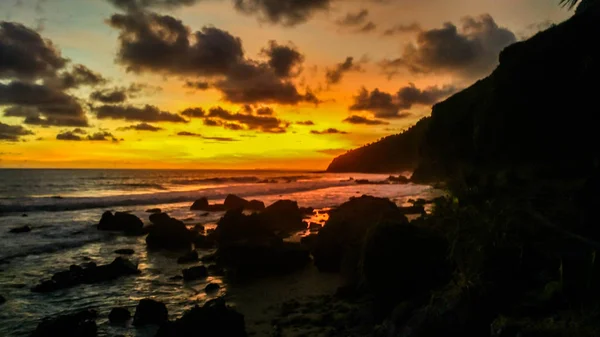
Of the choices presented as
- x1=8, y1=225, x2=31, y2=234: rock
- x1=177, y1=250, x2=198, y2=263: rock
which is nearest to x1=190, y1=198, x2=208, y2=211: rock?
x1=8, y1=225, x2=31, y2=234: rock

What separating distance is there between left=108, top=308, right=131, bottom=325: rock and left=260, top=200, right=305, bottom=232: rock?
2033cm

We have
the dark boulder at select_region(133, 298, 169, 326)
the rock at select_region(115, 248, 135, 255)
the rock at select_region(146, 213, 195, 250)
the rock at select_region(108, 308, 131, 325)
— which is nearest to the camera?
the dark boulder at select_region(133, 298, 169, 326)

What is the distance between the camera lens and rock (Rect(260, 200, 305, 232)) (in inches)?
1377

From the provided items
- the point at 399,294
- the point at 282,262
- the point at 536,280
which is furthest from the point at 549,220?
the point at 282,262

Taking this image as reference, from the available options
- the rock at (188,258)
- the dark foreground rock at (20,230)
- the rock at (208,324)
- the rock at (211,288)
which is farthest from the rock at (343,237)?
the dark foreground rock at (20,230)

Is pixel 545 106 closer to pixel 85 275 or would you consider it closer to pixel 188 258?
pixel 85 275

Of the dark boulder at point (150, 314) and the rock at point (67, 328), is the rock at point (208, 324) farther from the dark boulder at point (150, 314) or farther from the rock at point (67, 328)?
the rock at point (67, 328)

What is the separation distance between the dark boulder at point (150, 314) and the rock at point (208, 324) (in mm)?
1829

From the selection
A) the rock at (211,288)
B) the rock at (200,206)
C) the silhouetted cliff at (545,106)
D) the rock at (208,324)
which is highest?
the silhouetted cliff at (545,106)

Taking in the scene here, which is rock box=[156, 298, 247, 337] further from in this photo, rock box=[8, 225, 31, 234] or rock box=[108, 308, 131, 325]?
rock box=[8, 225, 31, 234]

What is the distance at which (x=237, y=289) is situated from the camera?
1741cm

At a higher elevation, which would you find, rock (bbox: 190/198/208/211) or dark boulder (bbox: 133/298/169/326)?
rock (bbox: 190/198/208/211)

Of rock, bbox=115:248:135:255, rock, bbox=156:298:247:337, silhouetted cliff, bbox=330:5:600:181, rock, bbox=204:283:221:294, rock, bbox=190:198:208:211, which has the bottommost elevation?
rock, bbox=204:283:221:294

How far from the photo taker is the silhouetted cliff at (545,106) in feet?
30.2
